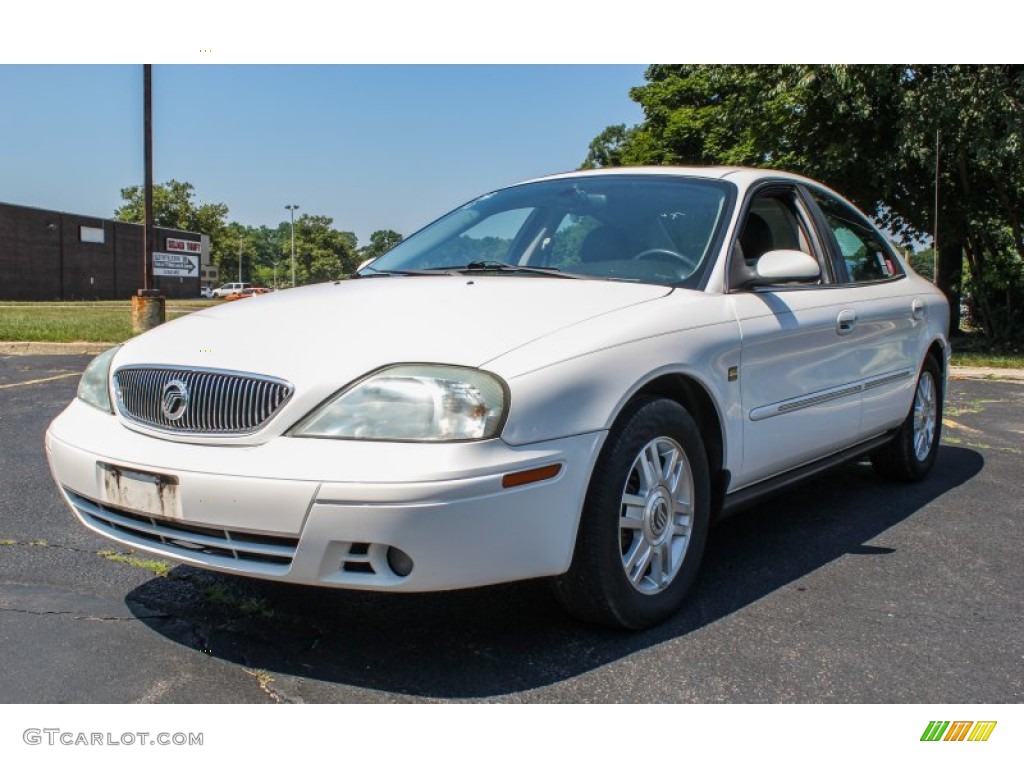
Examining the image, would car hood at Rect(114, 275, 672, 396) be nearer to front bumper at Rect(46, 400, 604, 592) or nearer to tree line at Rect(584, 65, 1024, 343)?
front bumper at Rect(46, 400, 604, 592)

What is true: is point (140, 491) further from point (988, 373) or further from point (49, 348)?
point (988, 373)

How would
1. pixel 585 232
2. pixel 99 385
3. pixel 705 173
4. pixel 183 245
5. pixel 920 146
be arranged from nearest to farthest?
pixel 99 385 → pixel 585 232 → pixel 705 173 → pixel 920 146 → pixel 183 245

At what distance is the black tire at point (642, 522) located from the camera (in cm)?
276

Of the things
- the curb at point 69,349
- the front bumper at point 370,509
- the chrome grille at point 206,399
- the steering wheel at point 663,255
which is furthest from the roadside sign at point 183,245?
the front bumper at point 370,509

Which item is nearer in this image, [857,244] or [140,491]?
[140,491]

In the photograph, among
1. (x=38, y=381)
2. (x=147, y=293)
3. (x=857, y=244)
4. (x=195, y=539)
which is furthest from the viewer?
(x=147, y=293)

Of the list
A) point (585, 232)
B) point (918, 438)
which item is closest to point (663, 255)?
point (585, 232)

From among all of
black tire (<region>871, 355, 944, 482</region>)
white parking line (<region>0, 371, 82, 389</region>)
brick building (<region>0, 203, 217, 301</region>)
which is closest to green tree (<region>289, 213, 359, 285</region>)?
brick building (<region>0, 203, 217, 301</region>)

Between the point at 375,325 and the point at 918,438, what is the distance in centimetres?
354

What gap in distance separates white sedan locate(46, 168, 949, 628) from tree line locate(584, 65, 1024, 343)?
9.94 meters

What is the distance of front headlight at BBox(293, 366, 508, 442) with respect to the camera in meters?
2.49

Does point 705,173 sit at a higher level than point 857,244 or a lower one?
higher

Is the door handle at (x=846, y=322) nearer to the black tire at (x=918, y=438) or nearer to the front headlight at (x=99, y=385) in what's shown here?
the black tire at (x=918, y=438)
